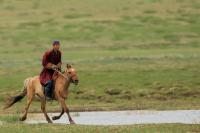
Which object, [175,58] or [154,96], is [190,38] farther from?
[154,96]

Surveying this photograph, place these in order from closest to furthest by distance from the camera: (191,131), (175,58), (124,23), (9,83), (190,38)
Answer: (191,131)
(9,83)
(175,58)
(190,38)
(124,23)

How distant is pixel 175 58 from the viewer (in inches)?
1811

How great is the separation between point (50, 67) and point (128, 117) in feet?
11.4

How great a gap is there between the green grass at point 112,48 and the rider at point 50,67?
554cm

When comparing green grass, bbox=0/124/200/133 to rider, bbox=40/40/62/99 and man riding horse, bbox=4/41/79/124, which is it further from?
rider, bbox=40/40/62/99

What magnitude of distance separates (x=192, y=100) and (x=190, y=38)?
24284 mm

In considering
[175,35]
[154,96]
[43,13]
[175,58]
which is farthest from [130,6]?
[154,96]

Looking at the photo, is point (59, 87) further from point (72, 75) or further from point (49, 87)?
point (72, 75)

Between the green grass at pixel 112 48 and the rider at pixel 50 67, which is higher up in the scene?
the rider at pixel 50 67

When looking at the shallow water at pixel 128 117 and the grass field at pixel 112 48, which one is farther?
the grass field at pixel 112 48

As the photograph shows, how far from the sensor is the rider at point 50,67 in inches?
1001

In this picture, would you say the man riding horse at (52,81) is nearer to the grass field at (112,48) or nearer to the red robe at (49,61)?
the red robe at (49,61)

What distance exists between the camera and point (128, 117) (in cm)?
2745

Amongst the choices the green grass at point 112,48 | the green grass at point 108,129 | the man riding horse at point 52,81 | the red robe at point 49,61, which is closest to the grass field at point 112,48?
the green grass at point 112,48
